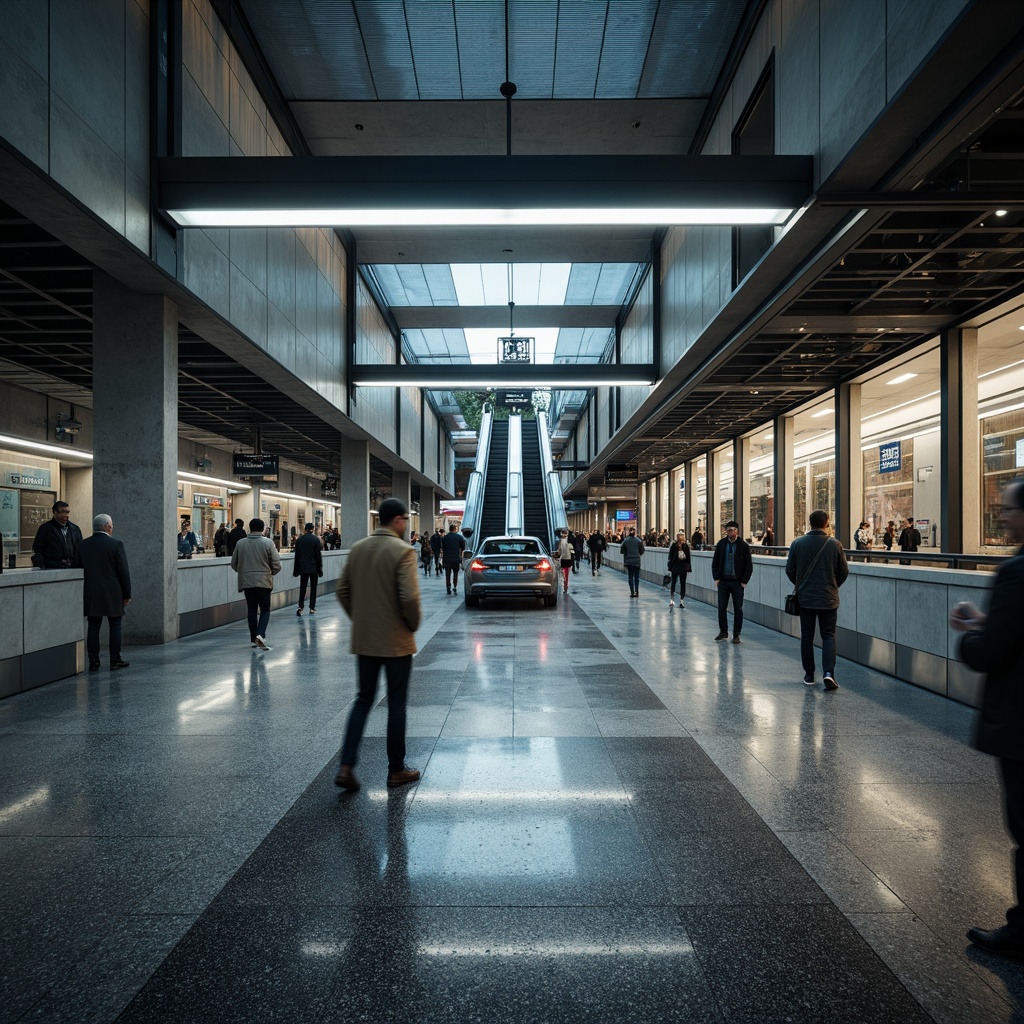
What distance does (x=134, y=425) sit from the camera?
400 inches

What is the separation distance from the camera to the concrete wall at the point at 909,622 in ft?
22.2

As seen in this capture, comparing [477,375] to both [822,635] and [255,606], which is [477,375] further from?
[822,635]

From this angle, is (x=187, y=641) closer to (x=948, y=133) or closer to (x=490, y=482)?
(x=948, y=133)

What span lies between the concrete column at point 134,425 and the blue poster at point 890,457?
1893 centimetres

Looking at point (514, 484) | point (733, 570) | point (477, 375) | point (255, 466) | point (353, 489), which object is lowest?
point (733, 570)

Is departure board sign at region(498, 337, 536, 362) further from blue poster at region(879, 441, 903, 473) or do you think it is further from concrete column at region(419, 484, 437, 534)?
concrete column at region(419, 484, 437, 534)

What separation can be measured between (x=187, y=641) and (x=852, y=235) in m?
10.4

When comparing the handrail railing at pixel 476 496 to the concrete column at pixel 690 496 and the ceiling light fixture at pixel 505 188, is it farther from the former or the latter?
the ceiling light fixture at pixel 505 188

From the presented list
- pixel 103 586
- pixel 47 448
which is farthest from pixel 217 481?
pixel 103 586

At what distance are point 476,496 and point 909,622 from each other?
2565 cm

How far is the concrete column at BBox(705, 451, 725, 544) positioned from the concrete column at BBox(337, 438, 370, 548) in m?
13.4

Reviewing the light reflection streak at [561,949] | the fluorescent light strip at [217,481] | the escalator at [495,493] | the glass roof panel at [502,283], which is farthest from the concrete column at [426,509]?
the light reflection streak at [561,949]

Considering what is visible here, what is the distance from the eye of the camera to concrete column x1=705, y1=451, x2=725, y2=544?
2856 centimetres

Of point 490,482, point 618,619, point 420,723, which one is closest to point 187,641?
point 420,723
